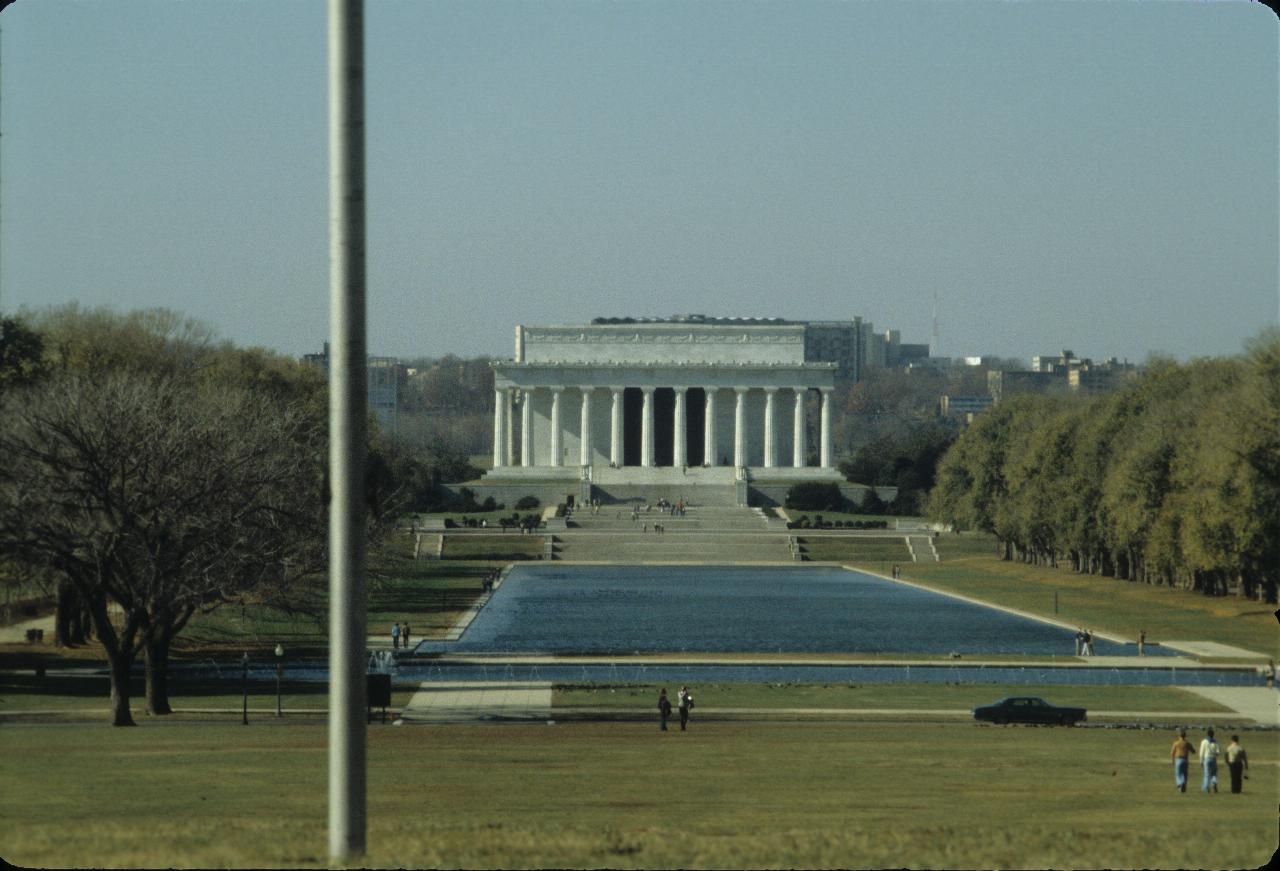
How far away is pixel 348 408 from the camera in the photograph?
13.4m

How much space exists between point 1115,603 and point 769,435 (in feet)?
250

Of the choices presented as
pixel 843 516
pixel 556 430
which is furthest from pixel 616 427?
pixel 843 516

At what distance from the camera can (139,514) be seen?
3981 cm

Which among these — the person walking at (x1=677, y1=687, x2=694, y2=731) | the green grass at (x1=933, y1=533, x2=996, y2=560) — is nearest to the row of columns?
the green grass at (x1=933, y1=533, x2=996, y2=560)

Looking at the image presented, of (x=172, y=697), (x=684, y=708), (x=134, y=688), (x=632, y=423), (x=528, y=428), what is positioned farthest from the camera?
(x=632, y=423)

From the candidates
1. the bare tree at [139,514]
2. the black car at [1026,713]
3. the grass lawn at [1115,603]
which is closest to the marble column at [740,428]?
the grass lawn at [1115,603]

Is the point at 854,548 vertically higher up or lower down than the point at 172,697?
higher up

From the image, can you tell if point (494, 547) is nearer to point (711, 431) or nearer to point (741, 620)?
point (741, 620)

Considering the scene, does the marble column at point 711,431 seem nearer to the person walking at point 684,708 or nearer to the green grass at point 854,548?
the green grass at point 854,548

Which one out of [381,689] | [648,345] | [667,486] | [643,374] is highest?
[648,345]

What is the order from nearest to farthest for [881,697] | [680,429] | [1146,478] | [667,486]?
[881,697] → [1146,478] → [667,486] → [680,429]

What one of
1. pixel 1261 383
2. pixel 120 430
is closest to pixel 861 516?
pixel 1261 383

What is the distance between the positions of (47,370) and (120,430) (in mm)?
15855

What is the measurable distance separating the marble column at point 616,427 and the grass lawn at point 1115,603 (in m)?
51.0
